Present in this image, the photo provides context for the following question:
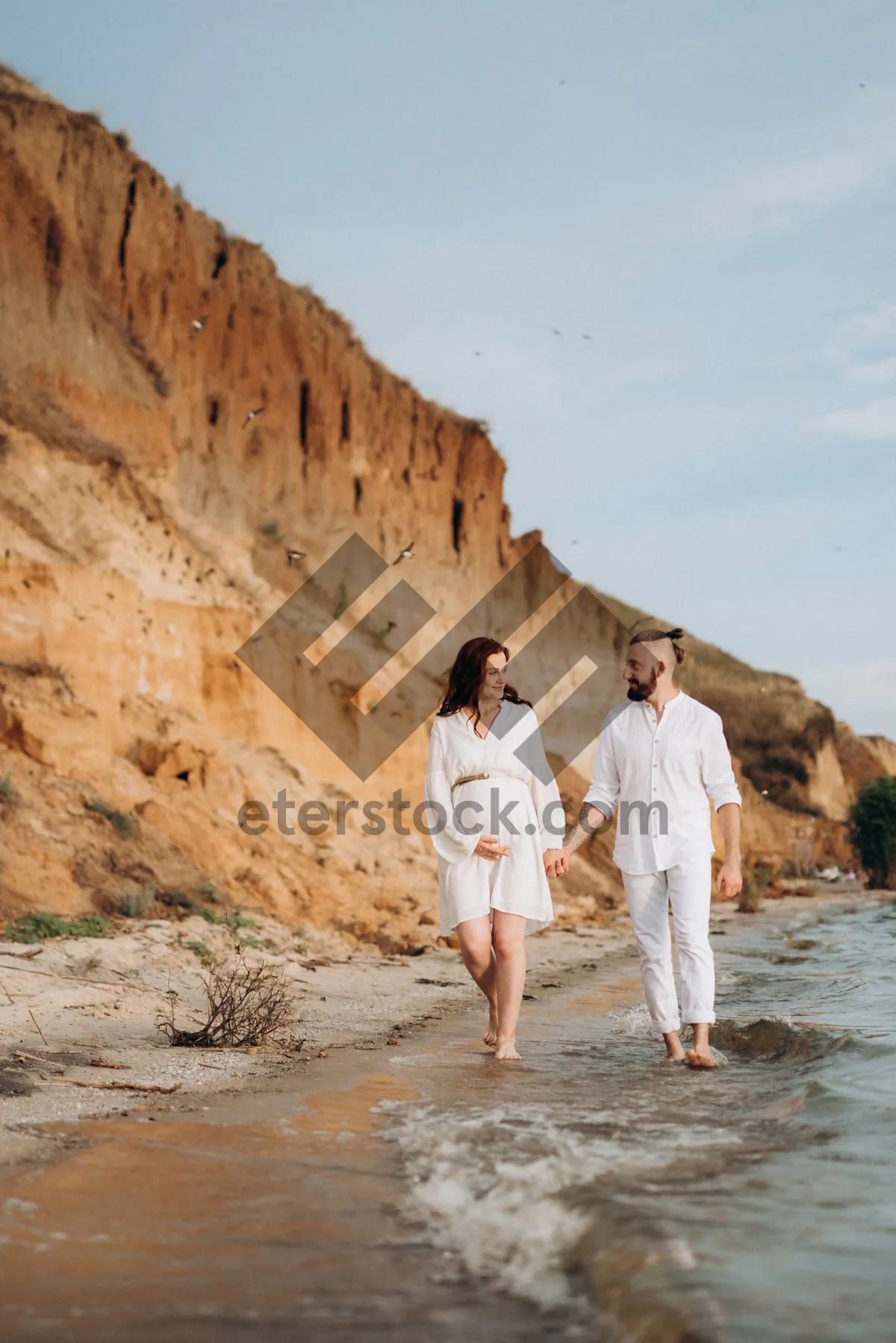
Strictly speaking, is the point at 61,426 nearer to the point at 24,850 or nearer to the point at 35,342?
the point at 35,342

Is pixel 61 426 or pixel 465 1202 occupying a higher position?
pixel 61 426

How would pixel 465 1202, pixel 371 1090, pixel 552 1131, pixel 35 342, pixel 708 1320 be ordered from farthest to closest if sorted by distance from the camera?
pixel 35 342 < pixel 371 1090 < pixel 552 1131 < pixel 465 1202 < pixel 708 1320

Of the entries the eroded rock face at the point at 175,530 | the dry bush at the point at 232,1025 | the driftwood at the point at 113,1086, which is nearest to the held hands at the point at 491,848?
the dry bush at the point at 232,1025

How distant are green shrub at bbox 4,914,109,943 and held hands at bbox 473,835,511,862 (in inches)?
164

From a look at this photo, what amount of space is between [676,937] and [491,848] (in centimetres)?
101

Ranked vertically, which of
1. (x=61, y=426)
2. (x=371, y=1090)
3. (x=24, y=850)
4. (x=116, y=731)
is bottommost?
(x=371, y=1090)

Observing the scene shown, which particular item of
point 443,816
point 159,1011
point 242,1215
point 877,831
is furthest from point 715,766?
point 877,831

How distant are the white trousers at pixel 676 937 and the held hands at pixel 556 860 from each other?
32 centimetres

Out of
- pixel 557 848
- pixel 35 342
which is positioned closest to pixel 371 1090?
pixel 557 848

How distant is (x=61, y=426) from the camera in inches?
767

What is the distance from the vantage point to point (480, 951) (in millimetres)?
5797

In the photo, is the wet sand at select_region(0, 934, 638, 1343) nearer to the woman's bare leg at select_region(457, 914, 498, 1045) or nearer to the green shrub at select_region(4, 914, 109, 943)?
the woman's bare leg at select_region(457, 914, 498, 1045)

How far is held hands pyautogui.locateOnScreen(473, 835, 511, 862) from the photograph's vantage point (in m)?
5.63

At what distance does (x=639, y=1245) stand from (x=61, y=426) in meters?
18.8
